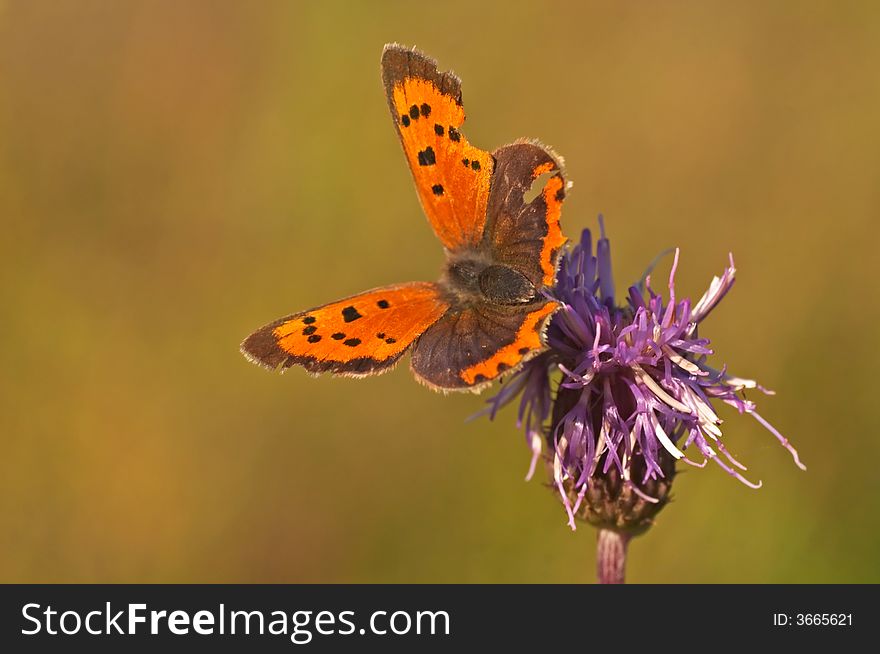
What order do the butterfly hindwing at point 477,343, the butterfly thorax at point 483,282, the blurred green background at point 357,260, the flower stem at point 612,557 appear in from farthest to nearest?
the blurred green background at point 357,260 < the flower stem at point 612,557 < the butterfly thorax at point 483,282 < the butterfly hindwing at point 477,343

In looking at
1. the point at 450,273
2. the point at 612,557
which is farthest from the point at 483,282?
the point at 612,557

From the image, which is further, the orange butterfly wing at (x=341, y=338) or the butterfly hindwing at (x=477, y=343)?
the orange butterfly wing at (x=341, y=338)

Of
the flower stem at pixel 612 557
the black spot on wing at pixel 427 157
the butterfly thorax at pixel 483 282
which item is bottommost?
the flower stem at pixel 612 557

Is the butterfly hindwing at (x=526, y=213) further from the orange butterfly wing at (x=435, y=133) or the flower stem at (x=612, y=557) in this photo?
the flower stem at (x=612, y=557)

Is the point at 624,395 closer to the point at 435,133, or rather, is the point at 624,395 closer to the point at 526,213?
the point at 526,213

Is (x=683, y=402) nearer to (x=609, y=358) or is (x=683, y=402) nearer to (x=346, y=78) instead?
(x=609, y=358)

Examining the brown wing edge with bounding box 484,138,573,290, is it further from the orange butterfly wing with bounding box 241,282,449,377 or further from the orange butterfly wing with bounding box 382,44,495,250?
the orange butterfly wing with bounding box 241,282,449,377

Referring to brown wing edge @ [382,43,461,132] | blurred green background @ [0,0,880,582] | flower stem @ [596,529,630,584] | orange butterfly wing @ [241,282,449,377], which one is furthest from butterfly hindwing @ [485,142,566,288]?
blurred green background @ [0,0,880,582]

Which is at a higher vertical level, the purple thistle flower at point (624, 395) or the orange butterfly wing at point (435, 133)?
the orange butterfly wing at point (435, 133)

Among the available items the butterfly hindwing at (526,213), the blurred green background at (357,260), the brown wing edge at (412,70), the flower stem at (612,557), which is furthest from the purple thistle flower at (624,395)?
the blurred green background at (357,260)
